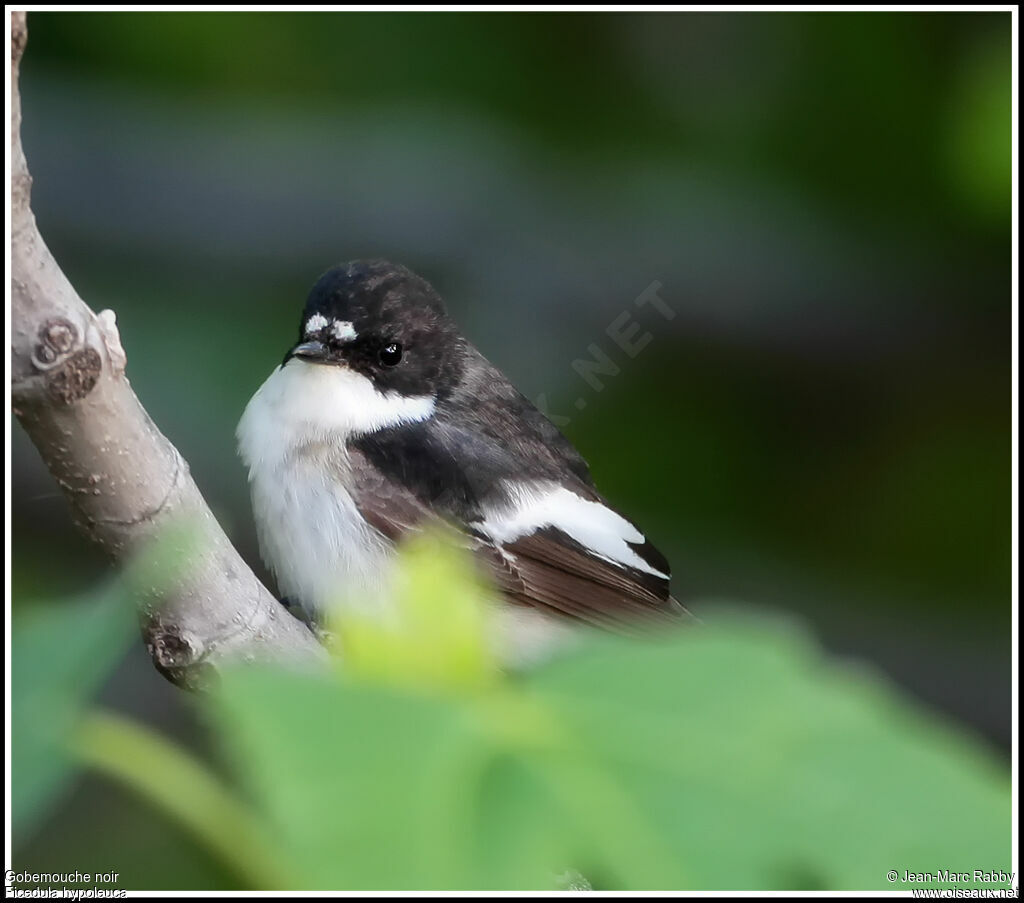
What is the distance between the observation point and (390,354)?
287 centimetres

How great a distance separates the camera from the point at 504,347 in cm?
473

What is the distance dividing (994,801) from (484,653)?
292mm

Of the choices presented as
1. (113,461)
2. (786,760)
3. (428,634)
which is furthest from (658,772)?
(113,461)

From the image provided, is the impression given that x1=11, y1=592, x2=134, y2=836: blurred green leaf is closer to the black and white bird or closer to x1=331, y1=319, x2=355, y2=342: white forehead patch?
the black and white bird

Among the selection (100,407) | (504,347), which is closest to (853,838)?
(100,407)

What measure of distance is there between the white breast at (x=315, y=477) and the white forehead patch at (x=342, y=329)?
0.08 m

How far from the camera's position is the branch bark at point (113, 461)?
132 centimetres

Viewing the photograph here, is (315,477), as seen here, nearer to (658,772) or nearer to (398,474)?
(398,474)

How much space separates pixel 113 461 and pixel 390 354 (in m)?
1.41

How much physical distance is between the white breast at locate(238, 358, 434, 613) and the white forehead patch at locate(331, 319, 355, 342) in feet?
0.26

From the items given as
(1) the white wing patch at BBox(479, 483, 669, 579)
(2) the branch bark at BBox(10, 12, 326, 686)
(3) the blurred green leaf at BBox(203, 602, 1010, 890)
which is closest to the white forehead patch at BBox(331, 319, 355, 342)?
(1) the white wing patch at BBox(479, 483, 669, 579)

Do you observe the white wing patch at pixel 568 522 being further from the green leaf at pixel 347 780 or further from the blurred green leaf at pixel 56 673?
the green leaf at pixel 347 780

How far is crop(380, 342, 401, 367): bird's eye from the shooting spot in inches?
113

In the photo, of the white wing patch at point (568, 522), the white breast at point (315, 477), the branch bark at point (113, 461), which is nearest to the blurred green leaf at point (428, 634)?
the branch bark at point (113, 461)
